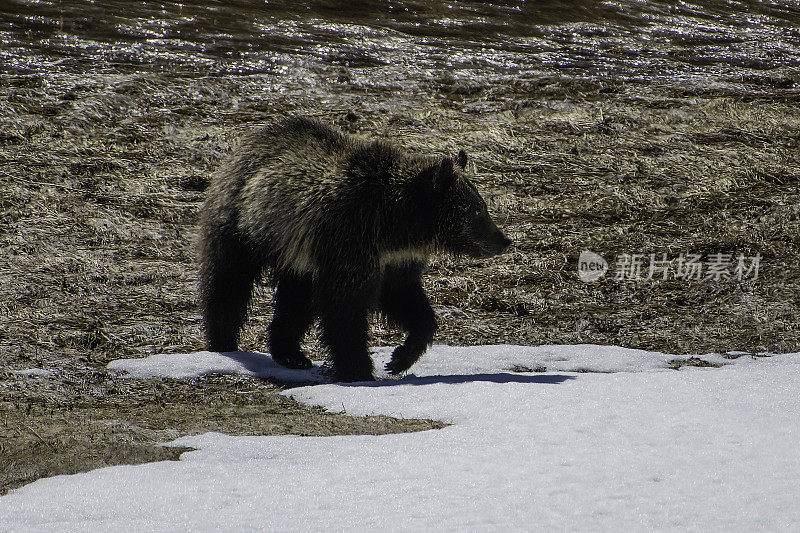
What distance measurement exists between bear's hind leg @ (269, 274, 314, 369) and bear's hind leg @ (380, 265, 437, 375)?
0.61 m

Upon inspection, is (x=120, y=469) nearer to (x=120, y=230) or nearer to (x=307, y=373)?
(x=307, y=373)

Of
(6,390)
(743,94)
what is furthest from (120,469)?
(743,94)

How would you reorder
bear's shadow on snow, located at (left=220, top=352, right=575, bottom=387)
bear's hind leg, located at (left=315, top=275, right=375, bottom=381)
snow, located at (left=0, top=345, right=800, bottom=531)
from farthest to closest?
bear's hind leg, located at (left=315, top=275, right=375, bottom=381)
bear's shadow on snow, located at (left=220, top=352, right=575, bottom=387)
snow, located at (left=0, top=345, right=800, bottom=531)

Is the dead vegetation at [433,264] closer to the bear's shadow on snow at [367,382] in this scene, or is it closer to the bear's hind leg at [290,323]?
the bear's shadow on snow at [367,382]

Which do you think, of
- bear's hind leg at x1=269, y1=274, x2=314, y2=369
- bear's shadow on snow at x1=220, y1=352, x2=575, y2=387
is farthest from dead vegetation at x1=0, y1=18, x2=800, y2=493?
bear's hind leg at x1=269, y1=274, x2=314, y2=369

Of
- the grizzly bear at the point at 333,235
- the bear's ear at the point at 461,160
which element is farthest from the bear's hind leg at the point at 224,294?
the bear's ear at the point at 461,160

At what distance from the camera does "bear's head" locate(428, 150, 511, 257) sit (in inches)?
253

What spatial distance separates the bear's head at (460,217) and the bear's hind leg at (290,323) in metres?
1.17

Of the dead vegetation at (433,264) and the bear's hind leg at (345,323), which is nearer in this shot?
the dead vegetation at (433,264)

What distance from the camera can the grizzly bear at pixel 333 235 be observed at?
6.28 metres

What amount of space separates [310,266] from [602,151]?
22.8ft
